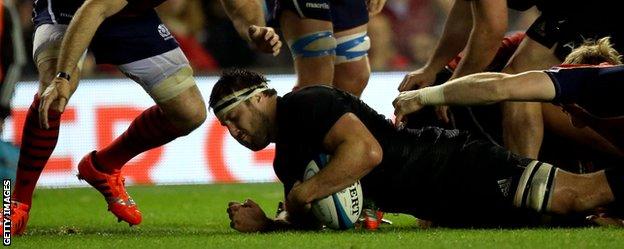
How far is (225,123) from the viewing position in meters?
5.94

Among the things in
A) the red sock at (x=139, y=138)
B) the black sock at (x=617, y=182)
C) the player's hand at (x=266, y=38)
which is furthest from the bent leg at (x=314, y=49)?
the black sock at (x=617, y=182)

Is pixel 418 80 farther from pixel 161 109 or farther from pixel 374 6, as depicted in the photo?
pixel 161 109

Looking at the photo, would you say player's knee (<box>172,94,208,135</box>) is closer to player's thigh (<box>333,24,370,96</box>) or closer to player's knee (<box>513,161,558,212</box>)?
player's thigh (<box>333,24,370,96</box>)

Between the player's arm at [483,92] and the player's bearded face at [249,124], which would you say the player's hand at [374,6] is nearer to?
the player's bearded face at [249,124]

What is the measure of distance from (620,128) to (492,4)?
1.12 metres

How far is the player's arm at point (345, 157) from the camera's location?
5.62m

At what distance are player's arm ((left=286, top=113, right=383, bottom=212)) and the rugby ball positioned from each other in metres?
0.08

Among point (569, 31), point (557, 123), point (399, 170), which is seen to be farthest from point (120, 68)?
point (569, 31)

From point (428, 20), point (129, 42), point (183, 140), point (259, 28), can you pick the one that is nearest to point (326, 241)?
point (259, 28)

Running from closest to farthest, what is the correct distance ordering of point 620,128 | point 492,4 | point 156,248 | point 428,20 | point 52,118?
point 156,248
point 620,128
point 52,118
point 492,4
point 428,20

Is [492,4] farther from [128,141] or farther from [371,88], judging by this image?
[371,88]

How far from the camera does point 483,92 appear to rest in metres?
5.50

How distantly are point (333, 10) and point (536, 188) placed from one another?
2.25m

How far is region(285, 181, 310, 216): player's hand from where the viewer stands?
18.9 ft
